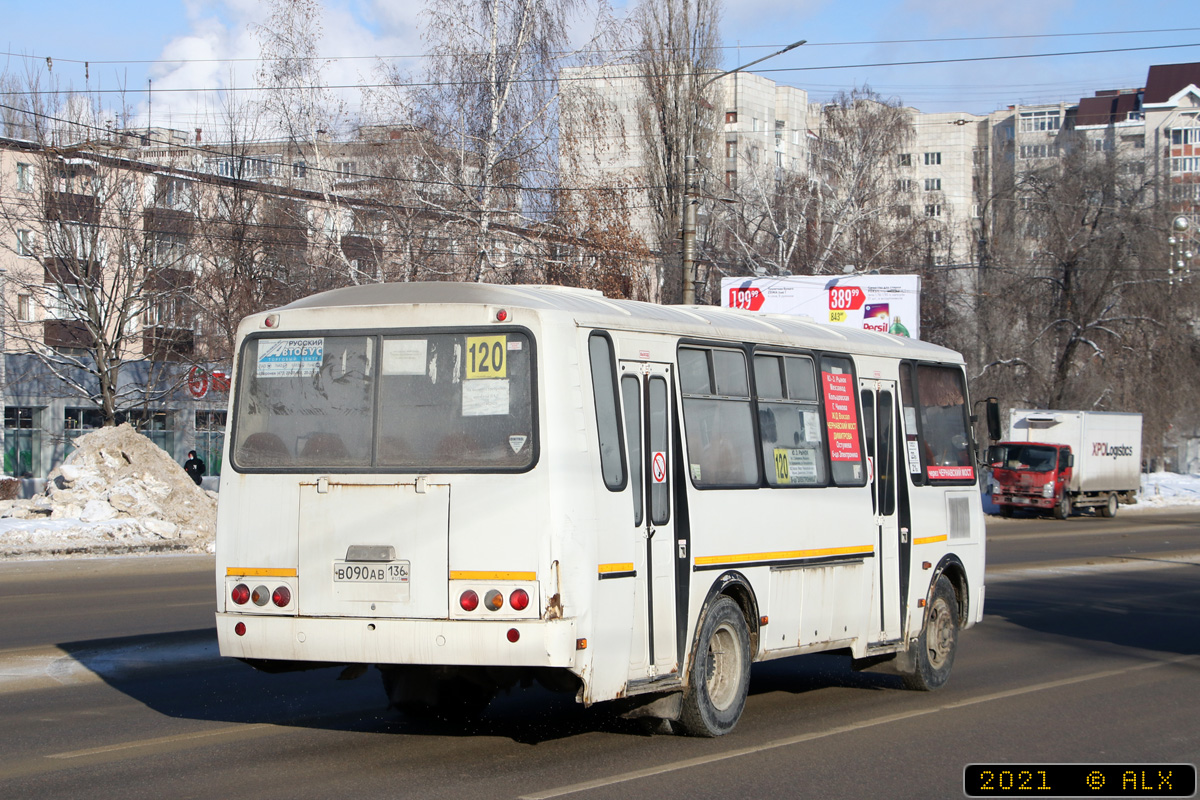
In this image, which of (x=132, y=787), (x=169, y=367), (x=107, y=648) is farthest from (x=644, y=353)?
(x=169, y=367)

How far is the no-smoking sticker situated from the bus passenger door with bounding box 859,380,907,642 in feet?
9.66

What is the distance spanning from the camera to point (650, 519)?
8.12 metres

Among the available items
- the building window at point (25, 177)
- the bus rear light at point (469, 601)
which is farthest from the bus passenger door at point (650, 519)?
the building window at point (25, 177)

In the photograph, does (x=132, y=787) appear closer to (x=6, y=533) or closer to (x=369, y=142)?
(x=6, y=533)

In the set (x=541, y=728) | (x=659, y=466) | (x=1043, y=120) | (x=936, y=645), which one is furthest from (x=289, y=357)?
(x=1043, y=120)

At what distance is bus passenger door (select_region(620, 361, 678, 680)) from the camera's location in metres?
7.96

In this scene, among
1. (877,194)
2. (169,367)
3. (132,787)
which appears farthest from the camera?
(877,194)

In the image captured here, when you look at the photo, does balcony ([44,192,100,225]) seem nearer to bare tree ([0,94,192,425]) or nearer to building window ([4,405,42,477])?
bare tree ([0,94,192,425])

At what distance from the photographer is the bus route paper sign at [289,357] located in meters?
8.12

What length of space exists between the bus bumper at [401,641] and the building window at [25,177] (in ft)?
102

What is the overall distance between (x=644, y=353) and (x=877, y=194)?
4629 cm

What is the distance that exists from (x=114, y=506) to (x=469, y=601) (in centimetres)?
2151

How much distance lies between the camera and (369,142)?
36.3 meters

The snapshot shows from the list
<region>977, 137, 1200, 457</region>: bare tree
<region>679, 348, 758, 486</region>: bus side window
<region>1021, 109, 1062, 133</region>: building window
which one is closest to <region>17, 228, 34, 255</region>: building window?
<region>679, 348, 758, 486</region>: bus side window
